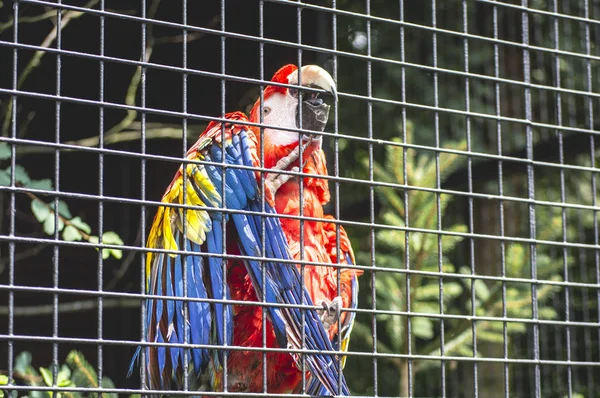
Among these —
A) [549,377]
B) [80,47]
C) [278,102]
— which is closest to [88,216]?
[80,47]

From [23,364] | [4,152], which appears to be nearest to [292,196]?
[4,152]

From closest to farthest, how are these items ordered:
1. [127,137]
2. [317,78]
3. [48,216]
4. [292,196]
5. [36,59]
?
[317,78], [292,196], [48,216], [36,59], [127,137]

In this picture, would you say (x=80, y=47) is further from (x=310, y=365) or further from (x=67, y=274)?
(x=310, y=365)

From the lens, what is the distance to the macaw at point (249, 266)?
1.69 metres

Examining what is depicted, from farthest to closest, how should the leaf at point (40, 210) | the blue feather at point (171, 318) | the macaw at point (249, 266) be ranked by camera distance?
the leaf at point (40, 210), the blue feather at point (171, 318), the macaw at point (249, 266)

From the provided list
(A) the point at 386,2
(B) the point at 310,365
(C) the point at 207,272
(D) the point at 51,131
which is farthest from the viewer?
(A) the point at 386,2

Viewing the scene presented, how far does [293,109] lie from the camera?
→ 215cm

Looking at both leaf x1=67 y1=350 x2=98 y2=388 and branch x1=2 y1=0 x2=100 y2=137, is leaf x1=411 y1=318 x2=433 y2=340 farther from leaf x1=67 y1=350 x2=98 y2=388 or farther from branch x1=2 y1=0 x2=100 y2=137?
branch x1=2 y1=0 x2=100 y2=137

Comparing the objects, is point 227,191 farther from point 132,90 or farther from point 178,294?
point 132,90

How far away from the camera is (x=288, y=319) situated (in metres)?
1.70

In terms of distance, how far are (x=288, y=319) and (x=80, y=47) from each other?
1458 millimetres

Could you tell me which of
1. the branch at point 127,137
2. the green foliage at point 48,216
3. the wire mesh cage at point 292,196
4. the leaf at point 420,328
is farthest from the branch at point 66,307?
the leaf at point 420,328

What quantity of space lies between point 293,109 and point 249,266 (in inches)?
20.9

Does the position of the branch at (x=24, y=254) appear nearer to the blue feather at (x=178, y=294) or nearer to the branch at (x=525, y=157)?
the blue feather at (x=178, y=294)
